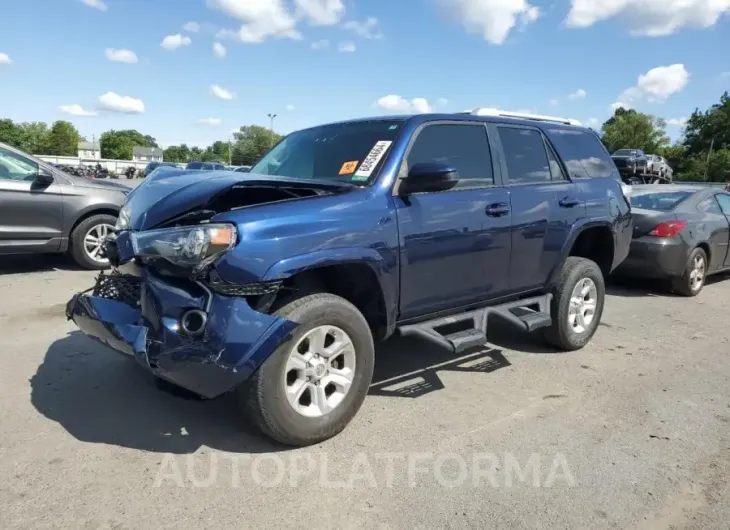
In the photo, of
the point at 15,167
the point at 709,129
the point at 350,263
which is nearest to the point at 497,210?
the point at 350,263

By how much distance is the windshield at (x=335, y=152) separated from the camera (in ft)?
12.8

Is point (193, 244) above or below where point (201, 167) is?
below

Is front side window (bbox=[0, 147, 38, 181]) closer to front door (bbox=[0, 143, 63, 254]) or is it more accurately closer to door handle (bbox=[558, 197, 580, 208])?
front door (bbox=[0, 143, 63, 254])

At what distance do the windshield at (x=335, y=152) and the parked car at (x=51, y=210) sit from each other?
3684mm

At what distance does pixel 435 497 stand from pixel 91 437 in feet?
6.53

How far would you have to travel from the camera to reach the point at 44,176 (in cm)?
761

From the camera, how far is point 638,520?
108 inches

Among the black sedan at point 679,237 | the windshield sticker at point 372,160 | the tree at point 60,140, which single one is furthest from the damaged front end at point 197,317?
the tree at point 60,140

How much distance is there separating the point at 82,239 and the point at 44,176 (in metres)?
0.94

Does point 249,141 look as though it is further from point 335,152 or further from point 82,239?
point 335,152

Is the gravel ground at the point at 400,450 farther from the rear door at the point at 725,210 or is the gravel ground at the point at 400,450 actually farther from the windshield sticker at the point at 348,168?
the rear door at the point at 725,210

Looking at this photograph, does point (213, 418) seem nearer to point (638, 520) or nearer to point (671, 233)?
point (638, 520)

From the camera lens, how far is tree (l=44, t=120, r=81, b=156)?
116875 mm

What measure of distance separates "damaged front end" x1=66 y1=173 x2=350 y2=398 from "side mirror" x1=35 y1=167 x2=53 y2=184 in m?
5.39
